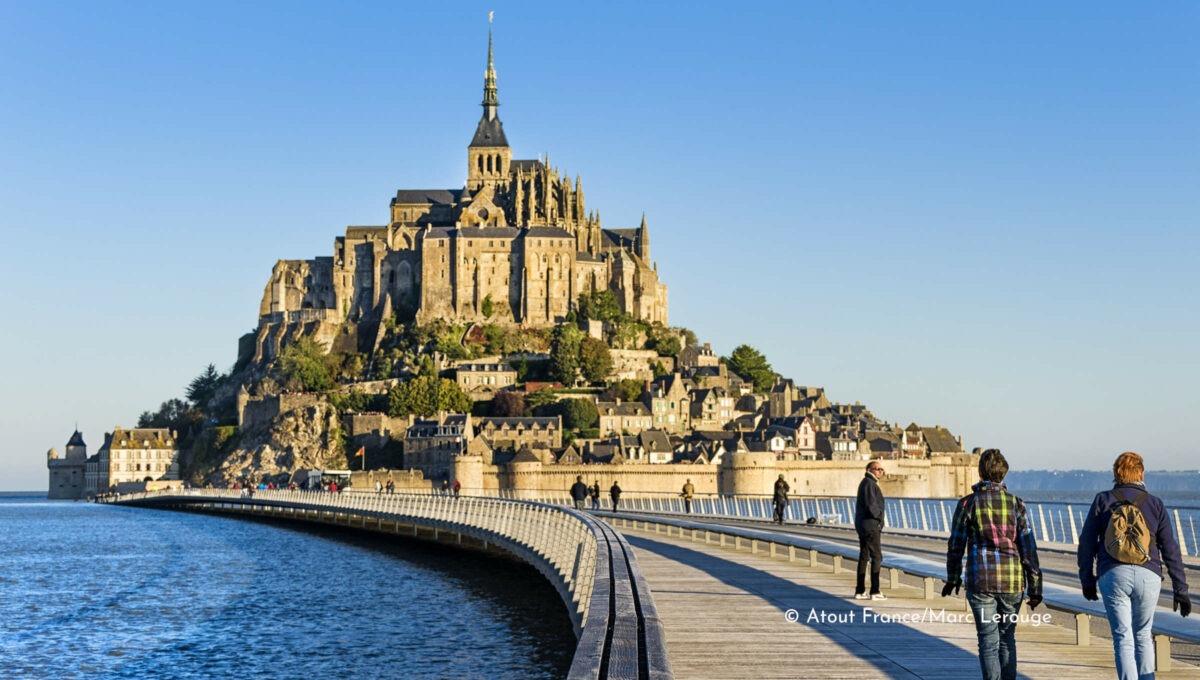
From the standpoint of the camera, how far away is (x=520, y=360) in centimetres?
13338

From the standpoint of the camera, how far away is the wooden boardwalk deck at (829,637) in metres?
12.3

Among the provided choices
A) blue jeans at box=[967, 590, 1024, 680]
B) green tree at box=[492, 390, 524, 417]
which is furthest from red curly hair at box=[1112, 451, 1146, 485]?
green tree at box=[492, 390, 524, 417]

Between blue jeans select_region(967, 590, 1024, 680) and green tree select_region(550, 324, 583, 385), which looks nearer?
blue jeans select_region(967, 590, 1024, 680)

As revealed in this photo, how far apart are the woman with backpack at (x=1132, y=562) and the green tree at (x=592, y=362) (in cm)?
11994

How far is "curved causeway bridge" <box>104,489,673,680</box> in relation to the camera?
10.3 metres

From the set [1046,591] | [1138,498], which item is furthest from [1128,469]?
[1046,591]

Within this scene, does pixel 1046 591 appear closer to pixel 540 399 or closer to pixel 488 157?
pixel 540 399

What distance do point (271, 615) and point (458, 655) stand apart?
36.2ft

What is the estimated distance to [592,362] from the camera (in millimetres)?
130750

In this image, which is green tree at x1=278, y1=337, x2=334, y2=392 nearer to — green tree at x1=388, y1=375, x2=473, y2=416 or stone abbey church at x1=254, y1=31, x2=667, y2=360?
stone abbey church at x1=254, y1=31, x2=667, y2=360

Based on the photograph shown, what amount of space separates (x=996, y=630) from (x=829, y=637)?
357cm

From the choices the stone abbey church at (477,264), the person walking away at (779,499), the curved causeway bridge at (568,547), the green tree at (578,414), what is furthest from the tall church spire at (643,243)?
the person walking away at (779,499)

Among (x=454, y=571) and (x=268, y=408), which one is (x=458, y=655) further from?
(x=268, y=408)

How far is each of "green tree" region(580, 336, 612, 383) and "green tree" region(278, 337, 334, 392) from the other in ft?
81.7
